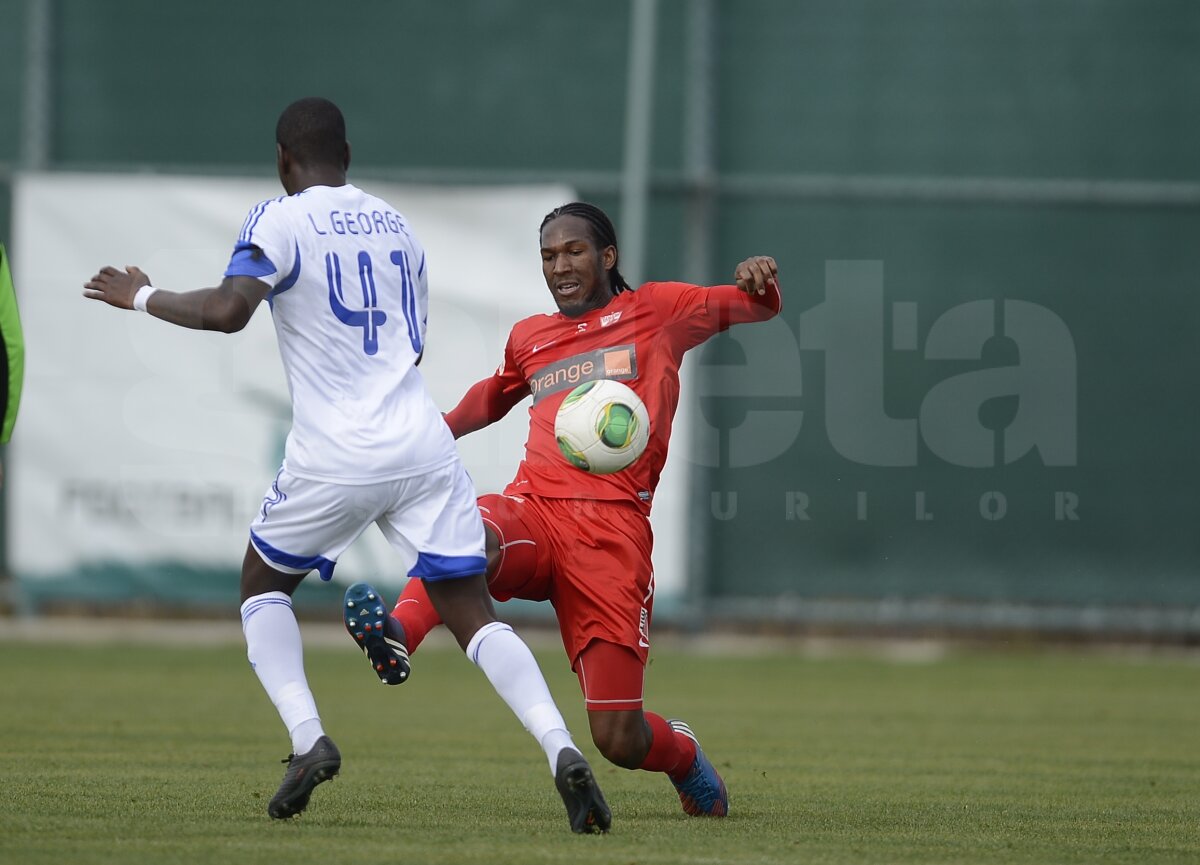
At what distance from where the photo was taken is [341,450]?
5039 millimetres

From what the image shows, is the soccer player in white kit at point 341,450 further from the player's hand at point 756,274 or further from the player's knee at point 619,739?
the player's hand at point 756,274

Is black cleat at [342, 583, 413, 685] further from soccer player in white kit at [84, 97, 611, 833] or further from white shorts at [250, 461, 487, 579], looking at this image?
white shorts at [250, 461, 487, 579]

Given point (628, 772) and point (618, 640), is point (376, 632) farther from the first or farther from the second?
point (628, 772)

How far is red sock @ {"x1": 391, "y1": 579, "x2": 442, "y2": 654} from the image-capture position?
552cm

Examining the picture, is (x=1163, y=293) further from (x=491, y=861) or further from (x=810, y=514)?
(x=491, y=861)

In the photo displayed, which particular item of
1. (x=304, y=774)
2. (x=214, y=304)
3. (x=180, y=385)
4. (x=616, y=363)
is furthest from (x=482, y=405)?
(x=180, y=385)

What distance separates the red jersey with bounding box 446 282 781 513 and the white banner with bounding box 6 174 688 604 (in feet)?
23.1

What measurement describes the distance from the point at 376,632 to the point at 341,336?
842 mm

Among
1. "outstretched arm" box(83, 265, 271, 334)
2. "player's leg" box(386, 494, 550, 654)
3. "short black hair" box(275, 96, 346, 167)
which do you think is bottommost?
"player's leg" box(386, 494, 550, 654)

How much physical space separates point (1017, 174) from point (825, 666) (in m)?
4.11

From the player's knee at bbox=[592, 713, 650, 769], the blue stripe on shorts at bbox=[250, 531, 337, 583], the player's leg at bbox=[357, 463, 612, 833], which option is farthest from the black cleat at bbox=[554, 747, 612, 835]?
the blue stripe on shorts at bbox=[250, 531, 337, 583]

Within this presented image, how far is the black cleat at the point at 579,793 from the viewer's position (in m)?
4.84

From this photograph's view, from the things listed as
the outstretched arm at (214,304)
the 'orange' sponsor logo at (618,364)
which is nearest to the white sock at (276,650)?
the outstretched arm at (214,304)

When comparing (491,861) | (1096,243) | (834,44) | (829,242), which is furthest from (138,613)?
(491,861)
